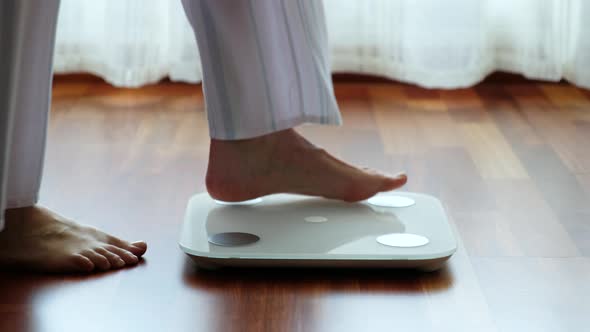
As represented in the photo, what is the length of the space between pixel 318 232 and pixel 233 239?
0.11 metres

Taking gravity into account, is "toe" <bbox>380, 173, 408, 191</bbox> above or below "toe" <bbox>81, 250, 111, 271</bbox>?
above

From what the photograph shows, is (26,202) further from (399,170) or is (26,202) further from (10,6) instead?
(399,170)

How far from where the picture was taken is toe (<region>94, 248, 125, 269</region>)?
117 centimetres

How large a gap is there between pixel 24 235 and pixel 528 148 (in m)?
0.95

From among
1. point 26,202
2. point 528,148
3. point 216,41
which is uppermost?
point 216,41

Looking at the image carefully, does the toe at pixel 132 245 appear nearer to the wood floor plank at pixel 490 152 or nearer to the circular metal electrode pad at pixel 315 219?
the circular metal electrode pad at pixel 315 219

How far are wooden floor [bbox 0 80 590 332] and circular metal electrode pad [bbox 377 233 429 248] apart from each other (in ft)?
0.13

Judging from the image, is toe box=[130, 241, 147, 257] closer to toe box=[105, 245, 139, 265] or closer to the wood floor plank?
toe box=[105, 245, 139, 265]

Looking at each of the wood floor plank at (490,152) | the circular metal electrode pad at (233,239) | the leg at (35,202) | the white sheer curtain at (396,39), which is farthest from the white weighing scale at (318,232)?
the white sheer curtain at (396,39)

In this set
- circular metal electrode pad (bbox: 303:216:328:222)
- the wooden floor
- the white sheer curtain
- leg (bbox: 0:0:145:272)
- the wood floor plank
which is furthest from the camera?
the white sheer curtain

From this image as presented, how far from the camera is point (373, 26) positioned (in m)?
2.18

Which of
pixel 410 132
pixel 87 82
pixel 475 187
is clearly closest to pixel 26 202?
pixel 475 187

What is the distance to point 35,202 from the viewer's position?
1209 mm

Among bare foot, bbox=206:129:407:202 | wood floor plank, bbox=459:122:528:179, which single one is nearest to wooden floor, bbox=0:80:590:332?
wood floor plank, bbox=459:122:528:179
